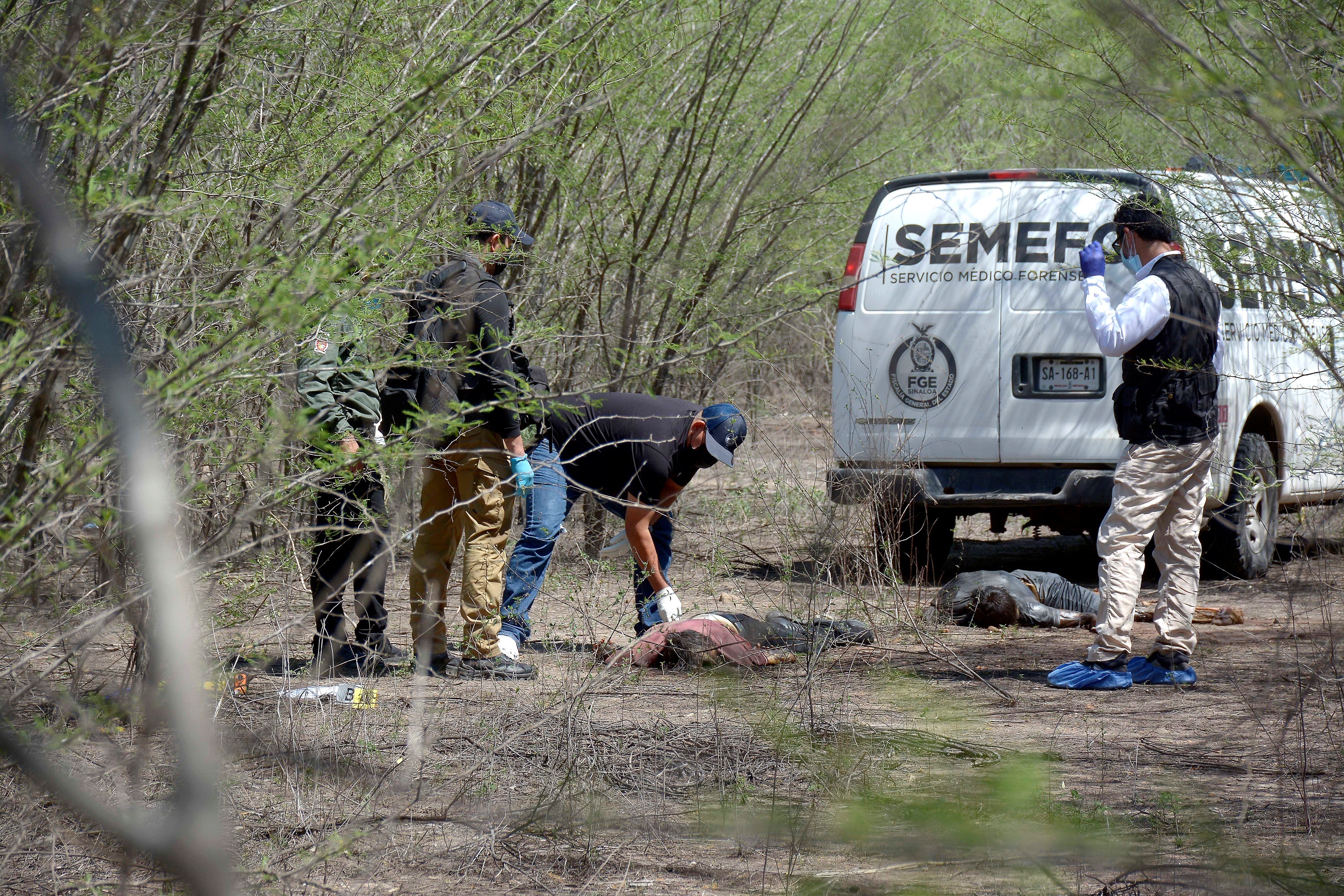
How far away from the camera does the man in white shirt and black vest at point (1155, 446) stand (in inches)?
179

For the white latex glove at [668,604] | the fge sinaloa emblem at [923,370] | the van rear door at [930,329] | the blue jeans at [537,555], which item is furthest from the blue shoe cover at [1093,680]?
the fge sinaloa emblem at [923,370]

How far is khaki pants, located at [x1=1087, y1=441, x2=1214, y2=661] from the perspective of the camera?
15.1 feet

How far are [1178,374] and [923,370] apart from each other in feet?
6.34

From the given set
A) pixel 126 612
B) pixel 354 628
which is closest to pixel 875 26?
pixel 354 628

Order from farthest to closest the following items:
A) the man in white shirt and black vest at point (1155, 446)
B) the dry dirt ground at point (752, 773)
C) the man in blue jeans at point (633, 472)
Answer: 1. the man in blue jeans at point (633, 472)
2. the man in white shirt and black vest at point (1155, 446)
3. the dry dirt ground at point (752, 773)

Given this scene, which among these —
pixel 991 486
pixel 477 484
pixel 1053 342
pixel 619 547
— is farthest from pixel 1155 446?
pixel 477 484

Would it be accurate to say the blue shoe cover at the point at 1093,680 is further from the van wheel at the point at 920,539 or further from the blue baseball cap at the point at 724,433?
the blue baseball cap at the point at 724,433

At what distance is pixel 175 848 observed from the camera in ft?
2.36

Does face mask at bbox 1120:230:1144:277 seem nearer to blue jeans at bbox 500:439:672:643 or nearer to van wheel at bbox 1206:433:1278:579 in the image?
van wheel at bbox 1206:433:1278:579

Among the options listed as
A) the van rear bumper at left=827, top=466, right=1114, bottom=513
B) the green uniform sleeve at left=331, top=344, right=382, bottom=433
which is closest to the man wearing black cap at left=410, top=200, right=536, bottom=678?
the green uniform sleeve at left=331, top=344, right=382, bottom=433

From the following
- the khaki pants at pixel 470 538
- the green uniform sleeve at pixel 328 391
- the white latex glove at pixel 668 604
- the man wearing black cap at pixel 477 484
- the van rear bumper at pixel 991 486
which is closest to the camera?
the green uniform sleeve at pixel 328 391

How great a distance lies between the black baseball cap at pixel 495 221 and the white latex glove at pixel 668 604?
1.44m

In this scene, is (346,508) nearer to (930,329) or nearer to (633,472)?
(633,472)

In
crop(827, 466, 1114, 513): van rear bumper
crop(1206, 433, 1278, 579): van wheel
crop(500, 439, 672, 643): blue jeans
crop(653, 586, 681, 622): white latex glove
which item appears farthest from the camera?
crop(1206, 433, 1278, 579): van wheel
